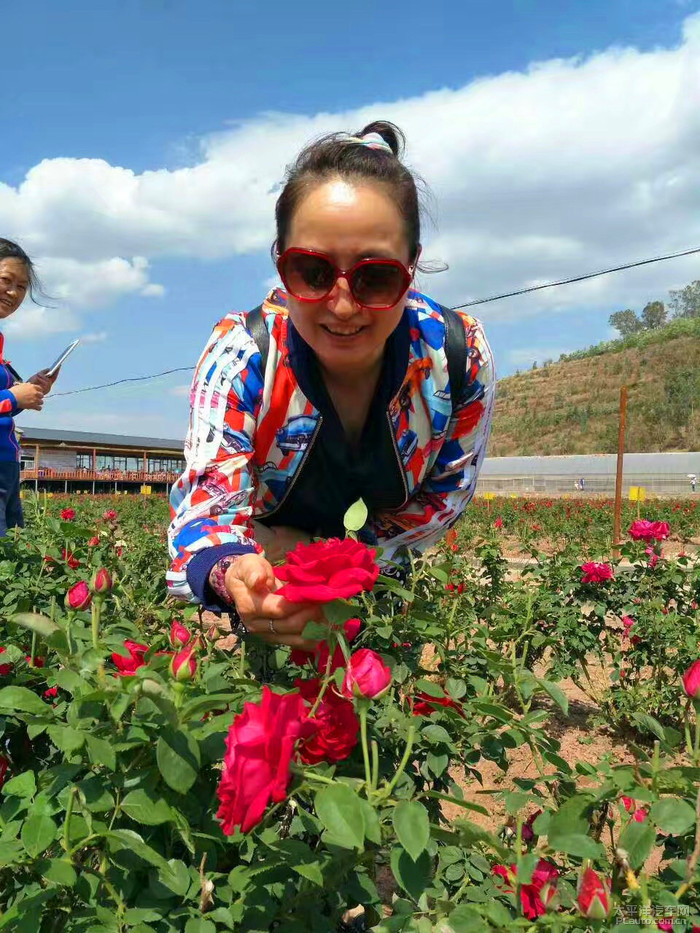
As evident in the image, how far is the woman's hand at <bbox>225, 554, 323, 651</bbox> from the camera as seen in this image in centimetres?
85

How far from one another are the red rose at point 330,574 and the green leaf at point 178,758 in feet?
0.53

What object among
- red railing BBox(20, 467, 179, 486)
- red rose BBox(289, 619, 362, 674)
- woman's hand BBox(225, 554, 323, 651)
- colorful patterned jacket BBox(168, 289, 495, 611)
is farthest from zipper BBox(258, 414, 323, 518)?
red railing BBox(20, 467, 179, 486)

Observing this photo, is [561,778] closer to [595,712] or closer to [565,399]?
[595,712]

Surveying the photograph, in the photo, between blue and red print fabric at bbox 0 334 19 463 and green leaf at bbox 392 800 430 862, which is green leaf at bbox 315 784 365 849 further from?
blue and red print fabric at bbox 0 334 19 463

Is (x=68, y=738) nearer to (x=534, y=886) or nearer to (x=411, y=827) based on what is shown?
(x=411, y=827)

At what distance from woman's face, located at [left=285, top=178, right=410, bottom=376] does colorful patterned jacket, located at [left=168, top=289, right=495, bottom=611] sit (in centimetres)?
15

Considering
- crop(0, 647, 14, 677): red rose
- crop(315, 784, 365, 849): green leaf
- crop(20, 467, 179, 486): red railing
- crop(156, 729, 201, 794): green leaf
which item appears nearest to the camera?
crop(315, 784, 365, 849): green leaf

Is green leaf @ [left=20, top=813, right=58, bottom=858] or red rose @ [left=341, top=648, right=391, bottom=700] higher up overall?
red rose @ [left=341, top=648, right=391, bottom=700]

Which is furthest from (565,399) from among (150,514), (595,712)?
(595,712)

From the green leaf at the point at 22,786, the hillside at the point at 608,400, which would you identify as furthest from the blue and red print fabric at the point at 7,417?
the hillside at the point at 608,400

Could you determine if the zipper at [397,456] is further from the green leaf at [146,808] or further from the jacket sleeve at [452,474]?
the green leaf at [146,808]

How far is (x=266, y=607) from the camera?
89cm

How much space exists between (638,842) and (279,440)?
105 cm

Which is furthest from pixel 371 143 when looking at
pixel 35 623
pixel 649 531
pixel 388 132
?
pixel 649 531
